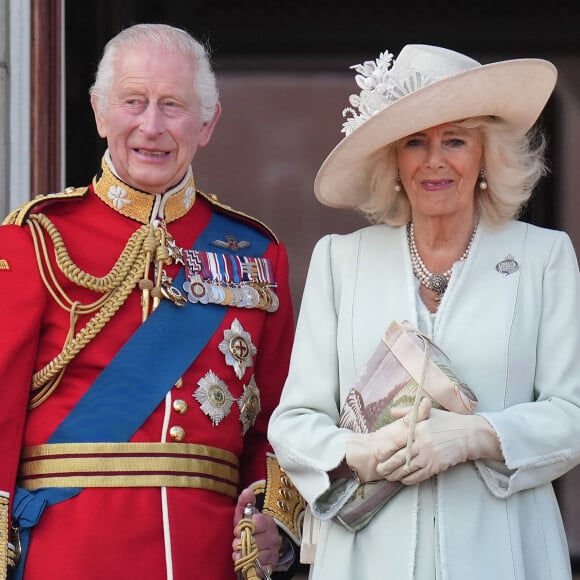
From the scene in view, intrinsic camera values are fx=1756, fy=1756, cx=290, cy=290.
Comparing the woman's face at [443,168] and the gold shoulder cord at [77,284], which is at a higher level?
the woman's face at [443,168]

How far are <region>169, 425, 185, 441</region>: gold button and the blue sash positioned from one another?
6 centimetres

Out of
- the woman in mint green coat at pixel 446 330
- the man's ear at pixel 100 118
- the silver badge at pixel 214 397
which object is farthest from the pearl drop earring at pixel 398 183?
the man's ear at pixel 100 118

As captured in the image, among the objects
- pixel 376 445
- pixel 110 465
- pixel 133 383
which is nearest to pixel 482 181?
pixel 376 445

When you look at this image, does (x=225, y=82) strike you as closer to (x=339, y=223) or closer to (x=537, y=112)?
(x=339, y=223)

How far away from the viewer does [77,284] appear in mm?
3502

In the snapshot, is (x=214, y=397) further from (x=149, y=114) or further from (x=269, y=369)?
(x=149, y=114)

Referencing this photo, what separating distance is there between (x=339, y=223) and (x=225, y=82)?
496 mm

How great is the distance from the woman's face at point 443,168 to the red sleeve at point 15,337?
774 mm

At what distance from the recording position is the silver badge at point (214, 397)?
139 inches

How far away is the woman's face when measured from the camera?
3.29 m

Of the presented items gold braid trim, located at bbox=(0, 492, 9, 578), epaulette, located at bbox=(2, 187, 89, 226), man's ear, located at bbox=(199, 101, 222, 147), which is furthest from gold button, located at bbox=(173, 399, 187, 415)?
man's ear, located at bbox=(199, 101, 222, 147)

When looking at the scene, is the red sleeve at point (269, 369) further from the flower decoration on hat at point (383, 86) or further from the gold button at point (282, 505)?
the flower decoration on hat at point (383, 86)

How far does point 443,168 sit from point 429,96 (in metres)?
0.15

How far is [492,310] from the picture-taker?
10.6 feet
